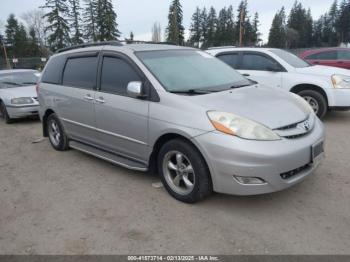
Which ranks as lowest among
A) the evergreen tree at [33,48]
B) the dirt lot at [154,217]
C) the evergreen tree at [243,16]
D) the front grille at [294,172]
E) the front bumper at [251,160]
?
the dirt lot at [154,217]

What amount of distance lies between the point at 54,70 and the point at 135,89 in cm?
267

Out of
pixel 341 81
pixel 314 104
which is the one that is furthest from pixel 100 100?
pixel 341 81

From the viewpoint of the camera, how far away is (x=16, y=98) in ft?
27.8

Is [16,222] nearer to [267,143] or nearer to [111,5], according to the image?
[267,143]

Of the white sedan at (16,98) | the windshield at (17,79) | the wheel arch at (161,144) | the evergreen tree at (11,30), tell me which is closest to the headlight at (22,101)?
the white sedan at (16,98)

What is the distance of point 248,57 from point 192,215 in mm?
5564

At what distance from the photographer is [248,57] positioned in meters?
7.96

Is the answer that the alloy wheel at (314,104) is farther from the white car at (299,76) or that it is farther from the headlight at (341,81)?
the headlight at (341,81)

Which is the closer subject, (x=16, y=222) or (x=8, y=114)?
(x=16, y=222)

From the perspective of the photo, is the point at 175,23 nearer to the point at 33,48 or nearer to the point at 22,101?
the point at 33,48

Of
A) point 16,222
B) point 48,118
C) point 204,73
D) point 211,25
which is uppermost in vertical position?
point 211,25

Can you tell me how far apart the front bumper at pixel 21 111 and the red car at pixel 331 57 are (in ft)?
30.6

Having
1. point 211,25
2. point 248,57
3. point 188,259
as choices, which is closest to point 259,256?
point 188,259

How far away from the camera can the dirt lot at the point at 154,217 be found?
291 centimetres
